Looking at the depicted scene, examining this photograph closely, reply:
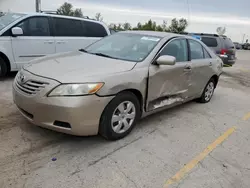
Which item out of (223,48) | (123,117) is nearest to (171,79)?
(123,117)

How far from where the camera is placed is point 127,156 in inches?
120

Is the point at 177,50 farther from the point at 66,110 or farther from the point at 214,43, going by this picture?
the point at 214,43

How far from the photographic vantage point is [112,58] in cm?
370

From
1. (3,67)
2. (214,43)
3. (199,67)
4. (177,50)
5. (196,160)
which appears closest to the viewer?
(196,160)

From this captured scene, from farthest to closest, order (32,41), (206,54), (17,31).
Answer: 1. (32,41)
2. (17,31)
3. (206,54)

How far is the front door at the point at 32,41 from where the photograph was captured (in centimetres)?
599

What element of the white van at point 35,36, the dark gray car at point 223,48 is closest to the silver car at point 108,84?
the white van at point 35,36

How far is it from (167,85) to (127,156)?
1.47m

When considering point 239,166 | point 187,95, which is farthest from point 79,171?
point 187,95

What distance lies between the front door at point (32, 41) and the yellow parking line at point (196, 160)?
15.8 ft

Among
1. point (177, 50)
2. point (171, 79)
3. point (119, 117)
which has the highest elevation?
point (177, 50)

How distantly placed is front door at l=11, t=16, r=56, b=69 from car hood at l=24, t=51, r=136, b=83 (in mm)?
2694

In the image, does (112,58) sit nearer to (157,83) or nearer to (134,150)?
(157,83)

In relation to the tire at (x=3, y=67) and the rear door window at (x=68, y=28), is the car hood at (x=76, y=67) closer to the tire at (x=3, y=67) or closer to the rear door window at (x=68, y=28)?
the tire at (x=3, y=67)
